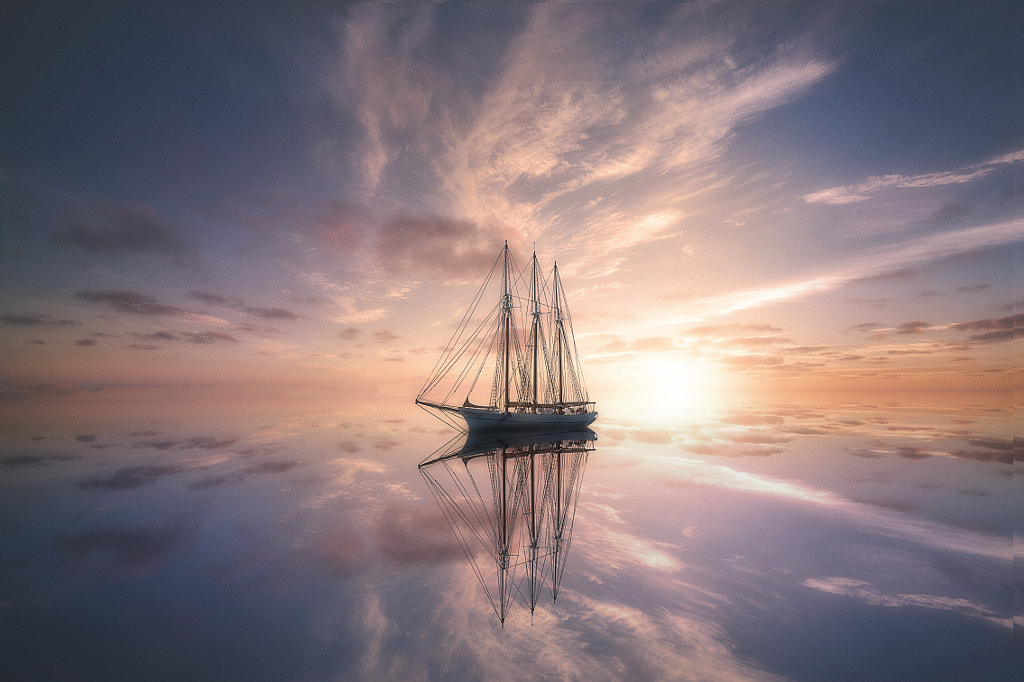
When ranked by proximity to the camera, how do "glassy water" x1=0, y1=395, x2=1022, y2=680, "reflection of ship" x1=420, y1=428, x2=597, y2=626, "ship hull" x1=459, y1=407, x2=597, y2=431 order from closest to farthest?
"glassy water" x1=0, y1=395, x2=1022, y2=680, "reflection of ship" x1=420, y1=428, x2=597, y2=626, "ship hull" x1=459, y1=407, x2=597, y2=431

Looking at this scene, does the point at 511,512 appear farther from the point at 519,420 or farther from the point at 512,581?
the point at 519,420

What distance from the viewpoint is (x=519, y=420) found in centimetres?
5762

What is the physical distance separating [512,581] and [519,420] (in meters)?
46.3

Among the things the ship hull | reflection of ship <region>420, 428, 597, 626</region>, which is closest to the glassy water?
reflection of ship <region>420, 428, 597, 626</region>

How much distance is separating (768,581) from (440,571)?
1041 cm

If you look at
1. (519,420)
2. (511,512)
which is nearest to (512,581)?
(511,512)

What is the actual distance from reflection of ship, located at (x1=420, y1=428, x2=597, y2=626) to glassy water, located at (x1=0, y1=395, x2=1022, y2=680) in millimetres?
273

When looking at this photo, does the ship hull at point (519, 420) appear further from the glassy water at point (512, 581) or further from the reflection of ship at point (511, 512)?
the glassy water at point (512, 581)

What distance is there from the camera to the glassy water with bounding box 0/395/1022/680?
830 cm

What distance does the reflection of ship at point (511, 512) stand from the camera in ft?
38.9

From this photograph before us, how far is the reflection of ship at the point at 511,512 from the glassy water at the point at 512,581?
27 cm

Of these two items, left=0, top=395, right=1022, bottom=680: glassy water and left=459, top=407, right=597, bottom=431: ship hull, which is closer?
left=0, top=395, right=1022, bottom=680: glassy water

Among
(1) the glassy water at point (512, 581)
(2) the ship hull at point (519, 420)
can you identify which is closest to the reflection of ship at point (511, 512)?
(1) the glassy water at point (512, 581)

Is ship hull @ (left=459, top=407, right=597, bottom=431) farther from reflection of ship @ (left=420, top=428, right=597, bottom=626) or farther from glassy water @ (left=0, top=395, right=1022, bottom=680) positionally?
glassy water @ (left=0, top=395, right=1022, bottom=680)
